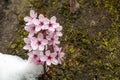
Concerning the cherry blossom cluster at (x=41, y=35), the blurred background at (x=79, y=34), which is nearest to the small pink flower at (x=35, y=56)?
the cherry blossom cluster at (x=41, y=35)

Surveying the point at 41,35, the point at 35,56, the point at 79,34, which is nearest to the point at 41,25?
the point at 41,35

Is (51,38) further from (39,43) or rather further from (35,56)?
(35,56)

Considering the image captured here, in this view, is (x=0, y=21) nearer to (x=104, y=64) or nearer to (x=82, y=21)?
(x=82, y=21)

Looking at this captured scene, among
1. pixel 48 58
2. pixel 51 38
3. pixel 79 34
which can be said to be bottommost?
pixel 48 58

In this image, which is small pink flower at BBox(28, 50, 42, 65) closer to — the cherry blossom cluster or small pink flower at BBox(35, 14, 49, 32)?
the cherry blossom cluster

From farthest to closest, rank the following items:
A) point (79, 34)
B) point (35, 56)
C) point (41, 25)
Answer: point (79, 34), point (35, 56), point (41, 25)

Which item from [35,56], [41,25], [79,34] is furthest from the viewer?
[79,34]

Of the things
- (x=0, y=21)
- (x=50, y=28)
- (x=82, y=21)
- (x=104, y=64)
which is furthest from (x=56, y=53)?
(x=0, y=21)
